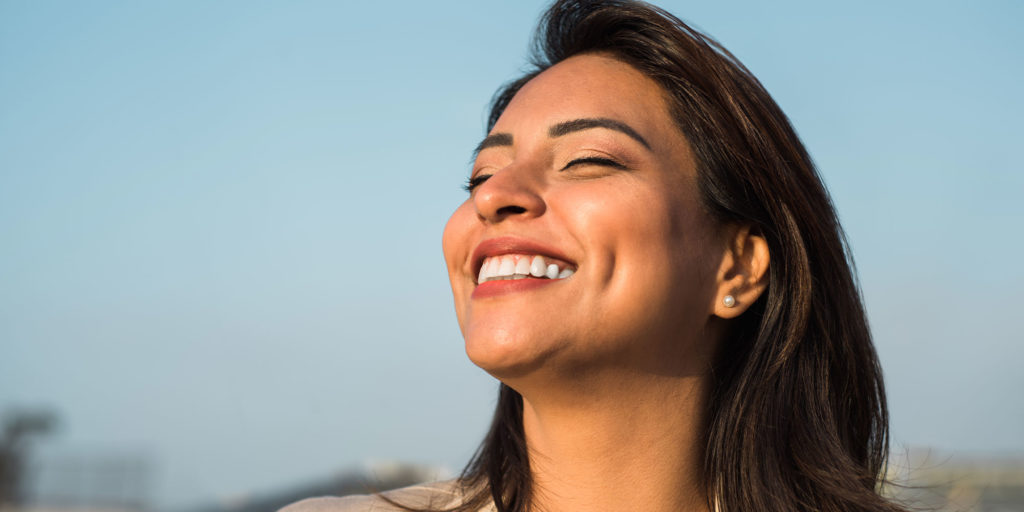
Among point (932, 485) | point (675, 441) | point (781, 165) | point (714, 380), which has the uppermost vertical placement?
point (781, 165)

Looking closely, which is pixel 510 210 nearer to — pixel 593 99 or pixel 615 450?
pixel 593 99

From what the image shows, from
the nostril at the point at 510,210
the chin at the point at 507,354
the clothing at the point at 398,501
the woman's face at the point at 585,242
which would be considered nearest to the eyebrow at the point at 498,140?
the woman's face at the point at 585,242

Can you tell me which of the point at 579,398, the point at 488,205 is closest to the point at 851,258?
the point at 579,398

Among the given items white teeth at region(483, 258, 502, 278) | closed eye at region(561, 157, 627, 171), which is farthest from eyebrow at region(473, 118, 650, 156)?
white teeth at region(483, 258, 502, 278)

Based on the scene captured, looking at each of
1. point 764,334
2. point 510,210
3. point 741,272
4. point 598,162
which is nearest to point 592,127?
point 598,162

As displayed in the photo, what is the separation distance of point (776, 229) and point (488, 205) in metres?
1.15

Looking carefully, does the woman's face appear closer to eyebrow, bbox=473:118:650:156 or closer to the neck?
eyebrow, bbox=473:118:650:156

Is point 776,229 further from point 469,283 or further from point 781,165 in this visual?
point 469,283

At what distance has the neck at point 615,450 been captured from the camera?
291 cm

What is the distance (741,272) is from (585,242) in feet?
2.63

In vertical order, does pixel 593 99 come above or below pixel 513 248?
above

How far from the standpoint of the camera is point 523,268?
9.02 feet

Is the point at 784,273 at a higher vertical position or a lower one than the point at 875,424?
higher

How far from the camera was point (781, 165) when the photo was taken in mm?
3223
